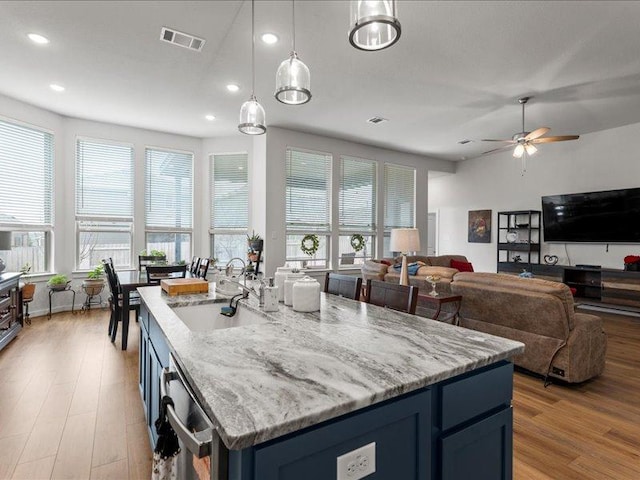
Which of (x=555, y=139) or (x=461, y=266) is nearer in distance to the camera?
(x=555, y=139)

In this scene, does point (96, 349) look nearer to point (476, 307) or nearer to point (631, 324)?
point (476, 307)

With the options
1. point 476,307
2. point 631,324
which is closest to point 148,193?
point 476,307

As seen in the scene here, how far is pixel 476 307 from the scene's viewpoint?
3393 millimetres

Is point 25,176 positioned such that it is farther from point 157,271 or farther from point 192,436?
point 192,436

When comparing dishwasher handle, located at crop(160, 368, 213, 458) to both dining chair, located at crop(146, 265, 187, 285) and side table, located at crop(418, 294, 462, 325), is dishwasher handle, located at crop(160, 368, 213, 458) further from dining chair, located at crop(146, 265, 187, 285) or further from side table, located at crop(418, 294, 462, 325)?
dining chair, located at crop(146, 265, 187, 285)

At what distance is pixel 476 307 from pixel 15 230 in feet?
20.2

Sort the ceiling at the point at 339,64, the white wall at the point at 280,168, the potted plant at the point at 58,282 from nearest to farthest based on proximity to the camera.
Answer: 1. the ceiling at the point at 339,64
2. the potted plant at the point at 58,282
3. the white wall at the point at 280,168

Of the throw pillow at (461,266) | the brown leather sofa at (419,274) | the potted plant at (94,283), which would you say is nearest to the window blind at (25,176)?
the potted plant at (94,283)

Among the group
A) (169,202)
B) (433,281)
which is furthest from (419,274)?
(169,202)

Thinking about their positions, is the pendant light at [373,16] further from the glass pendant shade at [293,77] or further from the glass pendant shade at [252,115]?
the glass pendant shade at [252,115]

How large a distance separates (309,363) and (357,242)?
608 centimetres

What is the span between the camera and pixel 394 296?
2.02 m

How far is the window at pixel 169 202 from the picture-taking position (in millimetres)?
6285

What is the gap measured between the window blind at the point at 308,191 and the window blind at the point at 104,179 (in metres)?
2.80
